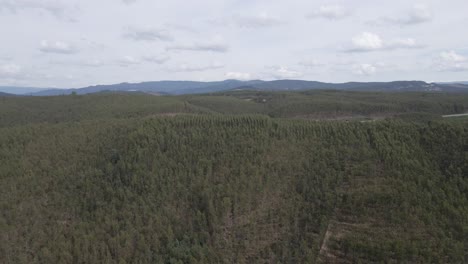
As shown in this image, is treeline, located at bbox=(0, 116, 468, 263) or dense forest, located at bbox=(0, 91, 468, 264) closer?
treeline, located at bbox=(0, 116, 468, 263)

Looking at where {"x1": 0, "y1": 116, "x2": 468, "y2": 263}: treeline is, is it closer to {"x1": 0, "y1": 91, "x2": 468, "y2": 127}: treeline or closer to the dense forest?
the dense forest

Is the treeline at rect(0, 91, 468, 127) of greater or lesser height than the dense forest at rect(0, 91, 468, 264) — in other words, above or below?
above

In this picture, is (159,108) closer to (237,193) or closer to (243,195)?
(237,193)

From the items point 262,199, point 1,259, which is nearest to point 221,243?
point 262,199

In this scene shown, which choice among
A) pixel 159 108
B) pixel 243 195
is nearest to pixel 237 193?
pixel 243 195

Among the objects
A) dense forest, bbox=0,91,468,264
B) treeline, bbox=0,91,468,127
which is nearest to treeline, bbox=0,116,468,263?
dense forest, bbox=0,91,468,264

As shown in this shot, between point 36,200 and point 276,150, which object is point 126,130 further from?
point 276,150
